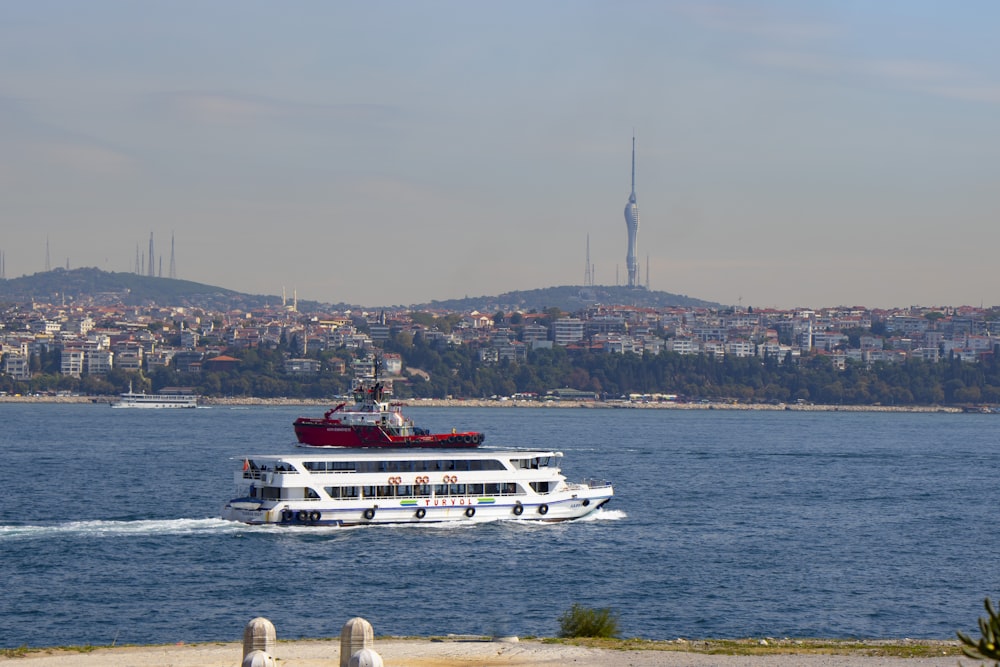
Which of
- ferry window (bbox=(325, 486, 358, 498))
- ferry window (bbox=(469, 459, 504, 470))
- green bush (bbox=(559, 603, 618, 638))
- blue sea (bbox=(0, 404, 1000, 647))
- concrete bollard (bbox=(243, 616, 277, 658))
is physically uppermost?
ferry window (bbox=(469, 459, 504, 470))

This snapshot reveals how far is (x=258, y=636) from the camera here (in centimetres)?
1997

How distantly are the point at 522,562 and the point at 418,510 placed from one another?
833 cm

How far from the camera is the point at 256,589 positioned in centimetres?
3819

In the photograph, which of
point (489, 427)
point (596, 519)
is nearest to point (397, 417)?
point (596, 519)

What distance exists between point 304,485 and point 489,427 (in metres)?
88.8

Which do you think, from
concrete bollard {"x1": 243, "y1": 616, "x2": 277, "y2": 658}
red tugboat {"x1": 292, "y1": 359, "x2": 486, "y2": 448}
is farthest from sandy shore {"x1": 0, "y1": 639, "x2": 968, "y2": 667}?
red tugboat {"x1": 292, "y1": 359, "x2": 486, "y2": 448}

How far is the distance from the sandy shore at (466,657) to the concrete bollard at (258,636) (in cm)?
322

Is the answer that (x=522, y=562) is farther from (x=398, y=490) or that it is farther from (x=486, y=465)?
(x=486, y=465)

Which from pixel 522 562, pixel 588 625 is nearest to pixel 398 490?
pixel 522 562

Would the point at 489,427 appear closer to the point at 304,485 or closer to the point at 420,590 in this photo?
the point at 304,485

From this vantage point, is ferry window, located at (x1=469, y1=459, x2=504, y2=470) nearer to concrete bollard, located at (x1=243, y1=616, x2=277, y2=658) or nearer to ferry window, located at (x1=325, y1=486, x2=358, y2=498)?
ferry window, located at (x1=325, y1=486, x2=358, y2=498)

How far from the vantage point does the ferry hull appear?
4950 centimetres

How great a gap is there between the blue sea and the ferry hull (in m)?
0.71

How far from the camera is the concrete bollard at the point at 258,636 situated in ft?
65.4
